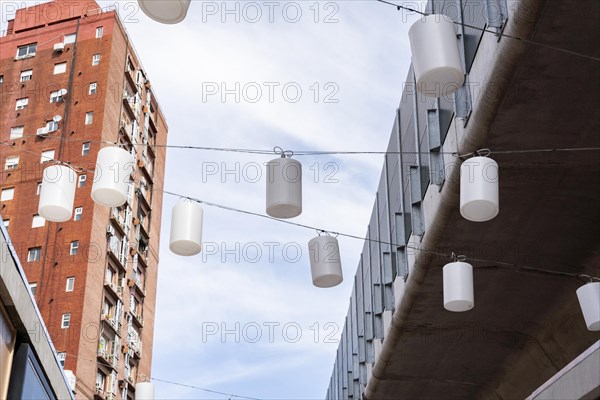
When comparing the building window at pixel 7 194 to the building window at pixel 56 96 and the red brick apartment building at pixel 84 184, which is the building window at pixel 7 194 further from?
the building window at pixel 56 96

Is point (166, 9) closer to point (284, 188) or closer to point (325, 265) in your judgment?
point (284, 188)

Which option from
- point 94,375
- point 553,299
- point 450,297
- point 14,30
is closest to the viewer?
point 450,297

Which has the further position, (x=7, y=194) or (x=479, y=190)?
(x=7, y=194)

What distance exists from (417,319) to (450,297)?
7130mm

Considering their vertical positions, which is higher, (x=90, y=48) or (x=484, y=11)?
(x=90, y=48)

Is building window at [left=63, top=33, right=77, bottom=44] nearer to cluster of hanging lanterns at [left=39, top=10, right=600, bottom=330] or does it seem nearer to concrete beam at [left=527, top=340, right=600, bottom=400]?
cluster of hanging lanterns at [left=39, top=10, right=600, bottom=330]

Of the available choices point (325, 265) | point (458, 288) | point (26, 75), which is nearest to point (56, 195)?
point (325, 265)

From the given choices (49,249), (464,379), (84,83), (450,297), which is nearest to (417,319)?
(464,379)

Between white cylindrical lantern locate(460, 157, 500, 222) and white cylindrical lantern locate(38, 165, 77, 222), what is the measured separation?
3.97 metres

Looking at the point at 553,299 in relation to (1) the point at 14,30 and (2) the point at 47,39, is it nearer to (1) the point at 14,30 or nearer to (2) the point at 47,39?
(2) the point at 47,39

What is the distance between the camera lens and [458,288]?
10727mm

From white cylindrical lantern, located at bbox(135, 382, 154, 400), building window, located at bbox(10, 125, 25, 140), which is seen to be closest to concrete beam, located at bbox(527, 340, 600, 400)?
white cylindrical lantern, located at bbox(135, 382, 154, 400)

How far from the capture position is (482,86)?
35.6 feet

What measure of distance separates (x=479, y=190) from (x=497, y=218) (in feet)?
16.8
